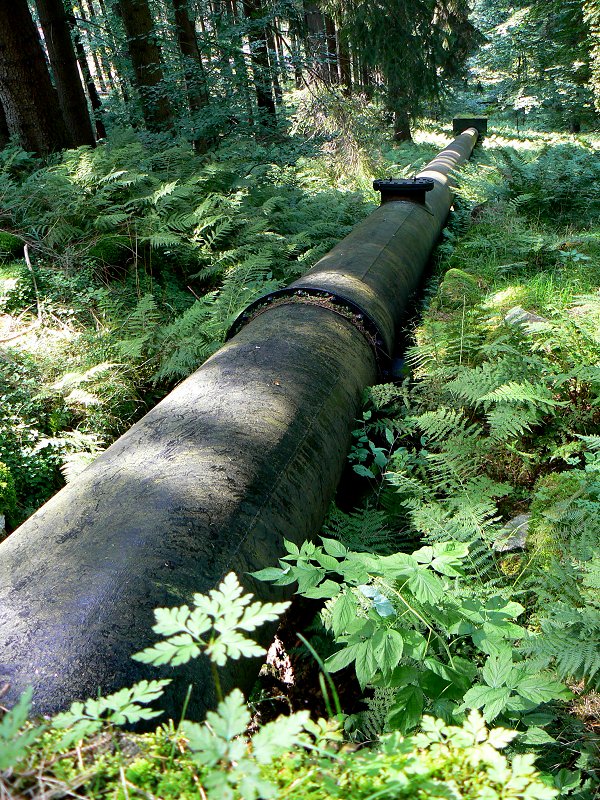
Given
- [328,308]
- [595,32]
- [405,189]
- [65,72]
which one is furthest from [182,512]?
[595,32]

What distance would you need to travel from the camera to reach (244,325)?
340cm

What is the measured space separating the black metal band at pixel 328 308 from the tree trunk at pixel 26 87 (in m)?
6.33

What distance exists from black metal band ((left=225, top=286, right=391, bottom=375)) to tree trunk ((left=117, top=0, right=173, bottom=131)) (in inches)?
257

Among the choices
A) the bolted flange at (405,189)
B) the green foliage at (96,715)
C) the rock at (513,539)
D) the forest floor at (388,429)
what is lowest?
the rock at (513,539)

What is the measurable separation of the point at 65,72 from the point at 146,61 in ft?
8.62

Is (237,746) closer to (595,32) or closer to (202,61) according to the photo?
(202,61)

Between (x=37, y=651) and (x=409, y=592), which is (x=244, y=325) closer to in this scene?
(x=409, y=592)

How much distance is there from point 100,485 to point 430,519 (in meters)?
1.36

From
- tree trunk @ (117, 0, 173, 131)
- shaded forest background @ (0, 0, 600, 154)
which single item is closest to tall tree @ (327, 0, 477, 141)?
shaded forest background @ (0, 0, 600, 154)

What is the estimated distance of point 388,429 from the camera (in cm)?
303

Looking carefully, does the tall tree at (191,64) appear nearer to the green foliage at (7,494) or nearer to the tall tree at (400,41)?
the tall tree at (400,41)

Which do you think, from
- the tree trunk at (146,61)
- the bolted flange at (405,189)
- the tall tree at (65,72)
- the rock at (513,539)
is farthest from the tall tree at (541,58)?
the rock at (513,539)

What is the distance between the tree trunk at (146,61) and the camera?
8625 millimetres

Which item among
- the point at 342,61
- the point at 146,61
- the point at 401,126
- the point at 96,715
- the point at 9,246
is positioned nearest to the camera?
the point at 96,715
